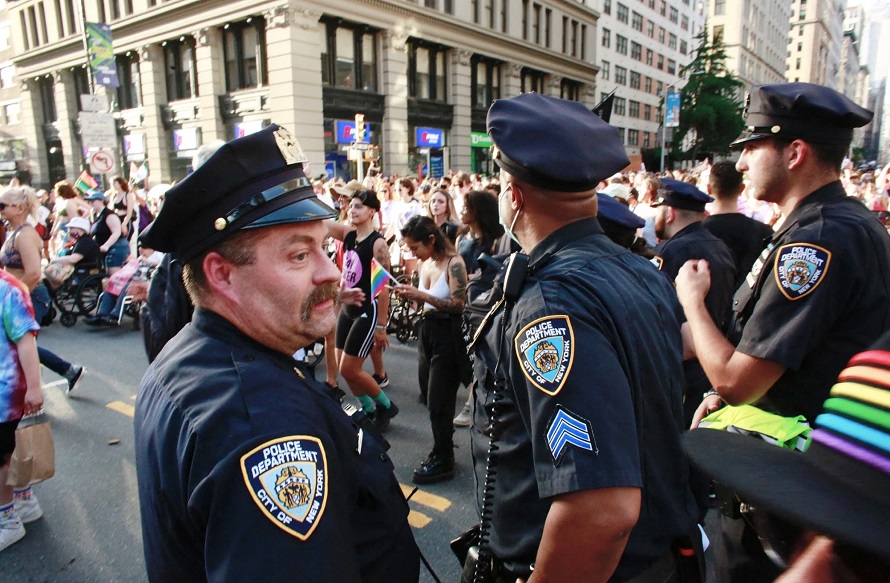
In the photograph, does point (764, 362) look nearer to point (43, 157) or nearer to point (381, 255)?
point (381, 255)

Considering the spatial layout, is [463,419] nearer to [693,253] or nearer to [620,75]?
[693,253]

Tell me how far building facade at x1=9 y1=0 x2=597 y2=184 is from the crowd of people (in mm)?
19261

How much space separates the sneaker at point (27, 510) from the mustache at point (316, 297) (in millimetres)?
3813

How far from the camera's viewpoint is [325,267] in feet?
5.21

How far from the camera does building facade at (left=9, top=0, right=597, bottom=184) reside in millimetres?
23047

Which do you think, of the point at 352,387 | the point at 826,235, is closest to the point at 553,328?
the point at 826,235

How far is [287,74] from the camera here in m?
22.2

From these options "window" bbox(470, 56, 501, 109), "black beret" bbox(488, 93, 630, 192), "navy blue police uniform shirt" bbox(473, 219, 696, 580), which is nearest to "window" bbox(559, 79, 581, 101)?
"window" bbox(470, 56, 501, 109)

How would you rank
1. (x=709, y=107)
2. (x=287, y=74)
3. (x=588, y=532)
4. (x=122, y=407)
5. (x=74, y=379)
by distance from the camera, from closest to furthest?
(x=588, y=532) < (x=122, y=407) < (x=74, y=379) < (x=287, y=74) < (x=709, y=107)

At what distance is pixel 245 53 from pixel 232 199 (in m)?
26.5

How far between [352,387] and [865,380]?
15.5 feet

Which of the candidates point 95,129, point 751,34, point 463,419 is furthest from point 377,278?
point 751,34

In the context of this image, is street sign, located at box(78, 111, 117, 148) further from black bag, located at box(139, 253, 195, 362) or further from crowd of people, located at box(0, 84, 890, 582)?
crowd of people, located at box(0, 84, 890, 582)

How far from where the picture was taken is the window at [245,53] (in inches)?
933
